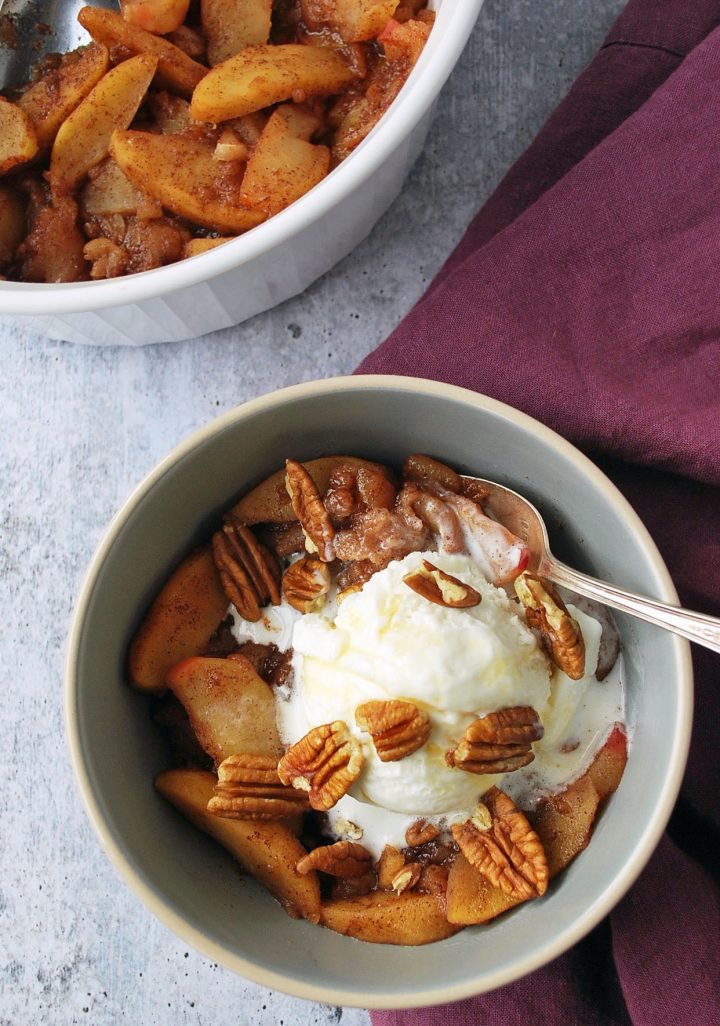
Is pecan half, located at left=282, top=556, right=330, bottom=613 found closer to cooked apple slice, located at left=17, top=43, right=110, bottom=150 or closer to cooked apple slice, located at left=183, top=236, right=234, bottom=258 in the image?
cooked apple slice, located at left=183, top=236, right=234, bottom=258

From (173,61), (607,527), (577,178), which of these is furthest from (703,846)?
(173,61)

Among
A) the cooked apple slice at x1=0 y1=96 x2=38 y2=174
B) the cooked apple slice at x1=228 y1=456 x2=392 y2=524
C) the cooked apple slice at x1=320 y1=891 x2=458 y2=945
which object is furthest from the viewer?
the cooked apple slice at x1=0 y1=96 x2=38 y2=174

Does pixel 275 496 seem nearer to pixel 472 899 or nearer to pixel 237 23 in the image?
pixel 472 899

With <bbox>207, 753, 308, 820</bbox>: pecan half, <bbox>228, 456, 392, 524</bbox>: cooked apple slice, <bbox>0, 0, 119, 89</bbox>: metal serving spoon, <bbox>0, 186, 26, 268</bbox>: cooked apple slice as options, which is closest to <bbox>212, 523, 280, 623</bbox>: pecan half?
<bbox>228, 456, 392, 524</bbox>: cooked apple slice

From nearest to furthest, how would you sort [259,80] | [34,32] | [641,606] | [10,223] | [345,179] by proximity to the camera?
[641,606], [345,179], [259,80], [10,223], [34,32]

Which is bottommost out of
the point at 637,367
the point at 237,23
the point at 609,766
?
the point at 609,766

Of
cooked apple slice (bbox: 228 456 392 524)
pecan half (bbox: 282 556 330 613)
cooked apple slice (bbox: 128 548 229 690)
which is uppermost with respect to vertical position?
cooked apple slice (bbox: 228 456 392 524)

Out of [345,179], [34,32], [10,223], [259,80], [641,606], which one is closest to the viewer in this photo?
[641,606]

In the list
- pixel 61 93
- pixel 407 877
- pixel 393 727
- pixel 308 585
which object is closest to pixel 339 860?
pixel 407 877
